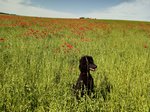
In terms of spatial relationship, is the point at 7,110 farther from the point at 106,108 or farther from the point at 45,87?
the point at 106,108

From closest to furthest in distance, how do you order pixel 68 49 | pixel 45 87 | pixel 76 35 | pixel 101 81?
pixel 45 87
pixel 101 81
pixel 68 49
pixel 76 35

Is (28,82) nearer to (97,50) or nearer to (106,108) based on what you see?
(106,108)

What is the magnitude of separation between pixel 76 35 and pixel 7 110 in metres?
9.44

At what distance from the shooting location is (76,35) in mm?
12422

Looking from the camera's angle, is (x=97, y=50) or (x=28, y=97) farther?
(x=97, y=50)

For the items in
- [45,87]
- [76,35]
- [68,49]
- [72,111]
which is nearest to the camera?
[72,111]

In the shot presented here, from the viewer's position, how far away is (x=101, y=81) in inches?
183

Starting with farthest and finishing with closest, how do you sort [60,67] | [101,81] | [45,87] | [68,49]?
[68,49], [60,67], [101,81], [45,87]

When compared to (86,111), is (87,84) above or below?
above

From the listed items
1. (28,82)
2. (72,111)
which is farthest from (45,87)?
(72,111)

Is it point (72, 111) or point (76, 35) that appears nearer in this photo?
point (72, 111)

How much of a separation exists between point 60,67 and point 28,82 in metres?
1.53

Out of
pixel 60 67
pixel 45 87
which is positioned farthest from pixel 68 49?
pixel 45 87

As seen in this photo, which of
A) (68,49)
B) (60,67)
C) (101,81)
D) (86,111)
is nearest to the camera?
(86,111)
